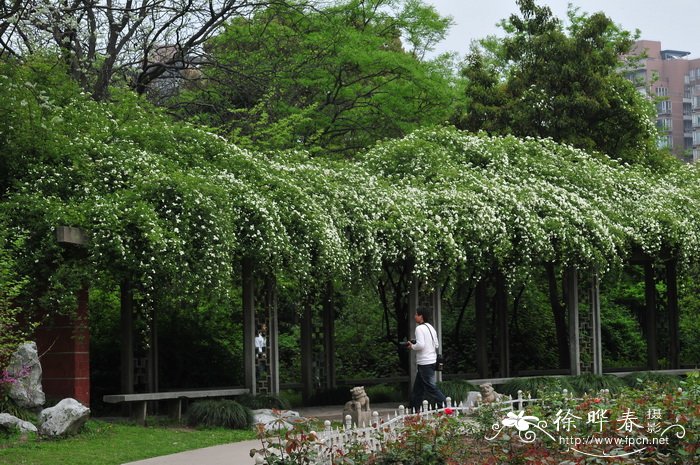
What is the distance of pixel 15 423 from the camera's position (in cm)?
1430

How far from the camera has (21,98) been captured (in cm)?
1673

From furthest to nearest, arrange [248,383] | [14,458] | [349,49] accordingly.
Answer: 1. [349,49]
2. [248,383]
3. [14,458]

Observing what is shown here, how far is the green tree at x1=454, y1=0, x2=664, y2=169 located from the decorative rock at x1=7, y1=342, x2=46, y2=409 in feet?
55.1

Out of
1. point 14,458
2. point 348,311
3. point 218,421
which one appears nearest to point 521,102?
point 348,311

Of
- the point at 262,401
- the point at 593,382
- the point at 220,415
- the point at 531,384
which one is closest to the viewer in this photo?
the point at 220,415

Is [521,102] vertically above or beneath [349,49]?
beneath

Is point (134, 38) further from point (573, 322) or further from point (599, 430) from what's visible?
point (599, 430)

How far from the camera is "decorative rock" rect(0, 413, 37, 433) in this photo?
14.1 metres

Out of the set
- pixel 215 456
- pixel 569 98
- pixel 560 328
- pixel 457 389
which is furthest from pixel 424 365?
pixel 569 98

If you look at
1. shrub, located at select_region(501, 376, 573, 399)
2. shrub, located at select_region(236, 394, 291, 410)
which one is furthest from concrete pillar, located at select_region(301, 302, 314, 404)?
shrub, located at select_region(236, 394, 291, 410)

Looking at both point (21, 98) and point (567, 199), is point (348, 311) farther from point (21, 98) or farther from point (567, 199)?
point (21, 98)

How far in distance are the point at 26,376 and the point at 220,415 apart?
287cm

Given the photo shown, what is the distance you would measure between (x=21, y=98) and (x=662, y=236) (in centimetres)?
1276

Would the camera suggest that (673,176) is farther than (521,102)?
No
